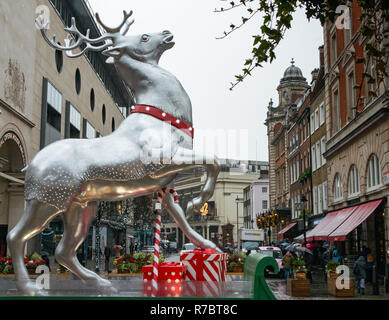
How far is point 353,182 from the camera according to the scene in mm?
26781

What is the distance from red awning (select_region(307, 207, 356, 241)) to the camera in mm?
25156

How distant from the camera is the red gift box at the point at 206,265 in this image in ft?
18.7

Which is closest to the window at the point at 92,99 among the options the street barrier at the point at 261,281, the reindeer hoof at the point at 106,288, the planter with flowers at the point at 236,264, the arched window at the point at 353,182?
the arched window at the point at 353,182

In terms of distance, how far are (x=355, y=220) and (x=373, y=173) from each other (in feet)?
8.20

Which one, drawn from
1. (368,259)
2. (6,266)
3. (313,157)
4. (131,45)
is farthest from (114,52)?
(313,157)

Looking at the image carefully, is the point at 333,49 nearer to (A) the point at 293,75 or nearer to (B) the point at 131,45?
(B) the point at 131,45

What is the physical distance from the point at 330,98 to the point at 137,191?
28042 millimetres

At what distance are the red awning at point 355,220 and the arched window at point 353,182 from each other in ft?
6.72

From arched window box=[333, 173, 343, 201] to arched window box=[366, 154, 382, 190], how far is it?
17.5ft

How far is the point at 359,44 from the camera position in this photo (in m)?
25.0

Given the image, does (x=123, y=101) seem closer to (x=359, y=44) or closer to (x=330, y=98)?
(x=330, y=98)

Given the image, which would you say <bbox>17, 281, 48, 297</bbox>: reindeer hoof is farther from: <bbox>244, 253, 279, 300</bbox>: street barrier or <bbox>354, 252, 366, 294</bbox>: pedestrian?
<bbox>354, 252, 366, 294</bbox>: pedestrian

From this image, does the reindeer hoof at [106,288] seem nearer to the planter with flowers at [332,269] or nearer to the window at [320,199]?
the planter with flowers at [332,269]
